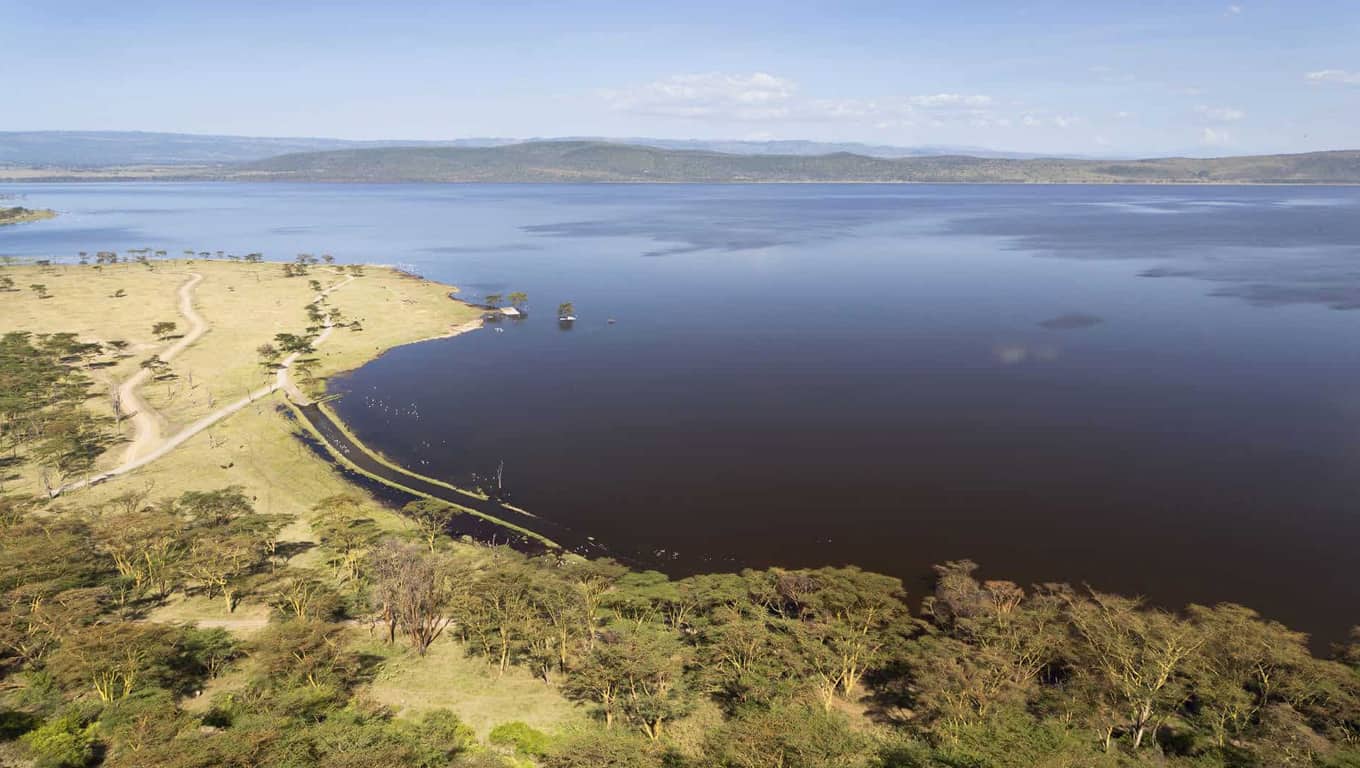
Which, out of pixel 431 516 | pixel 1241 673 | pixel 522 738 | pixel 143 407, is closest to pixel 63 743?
pixel 522 738

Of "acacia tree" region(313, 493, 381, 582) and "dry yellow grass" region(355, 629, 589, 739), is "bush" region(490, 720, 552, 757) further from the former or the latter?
"acacia tree" region(313, 493, 381, 582)

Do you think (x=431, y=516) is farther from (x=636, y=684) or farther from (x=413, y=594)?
(x=636, y=684)

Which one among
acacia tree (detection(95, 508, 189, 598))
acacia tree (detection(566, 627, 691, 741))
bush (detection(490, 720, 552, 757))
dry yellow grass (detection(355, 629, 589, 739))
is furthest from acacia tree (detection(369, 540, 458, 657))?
acacia tree (detection(95, 508, 189, 598))

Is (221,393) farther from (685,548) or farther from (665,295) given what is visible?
(665,295)

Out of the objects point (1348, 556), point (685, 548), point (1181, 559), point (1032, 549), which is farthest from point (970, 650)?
point (1348, 556)

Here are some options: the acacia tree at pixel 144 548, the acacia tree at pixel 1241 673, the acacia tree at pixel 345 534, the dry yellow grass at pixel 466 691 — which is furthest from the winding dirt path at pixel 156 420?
the acacia tree at pixel 1241 673

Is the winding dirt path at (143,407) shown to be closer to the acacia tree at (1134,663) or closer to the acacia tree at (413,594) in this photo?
the acacia tree at (413,594)
